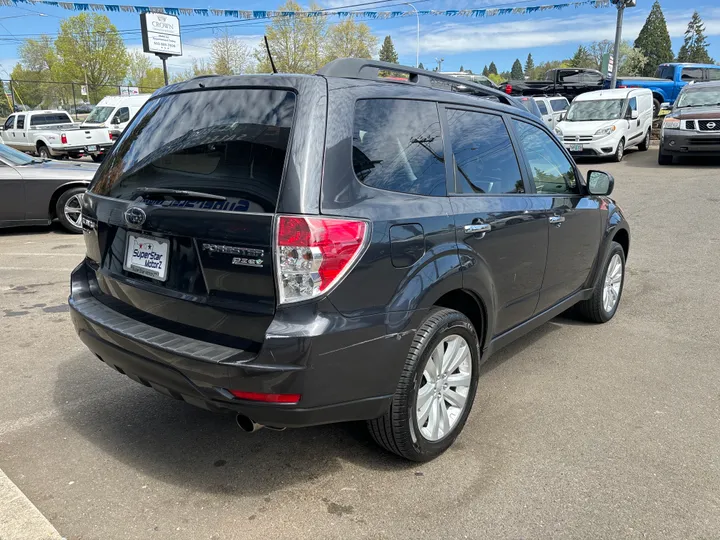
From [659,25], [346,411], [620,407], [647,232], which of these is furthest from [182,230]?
[659,25]

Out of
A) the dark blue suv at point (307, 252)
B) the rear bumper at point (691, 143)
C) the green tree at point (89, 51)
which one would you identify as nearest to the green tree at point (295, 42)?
the green tree at point (89, 51)

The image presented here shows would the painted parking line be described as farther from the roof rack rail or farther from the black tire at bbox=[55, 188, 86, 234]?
the black tire at bbox=[55, 188, 86, 234]

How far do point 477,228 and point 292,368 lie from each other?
4.32 ft

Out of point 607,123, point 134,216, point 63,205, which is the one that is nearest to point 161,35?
point 607,123

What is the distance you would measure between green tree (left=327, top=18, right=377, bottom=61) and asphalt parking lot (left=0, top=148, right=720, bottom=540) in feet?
177

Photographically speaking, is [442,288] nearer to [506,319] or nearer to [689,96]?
[506,319]

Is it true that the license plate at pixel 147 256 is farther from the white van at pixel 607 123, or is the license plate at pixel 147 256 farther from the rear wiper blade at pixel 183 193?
the white van at pixel 607 123

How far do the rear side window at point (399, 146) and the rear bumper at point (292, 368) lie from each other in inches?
25.0

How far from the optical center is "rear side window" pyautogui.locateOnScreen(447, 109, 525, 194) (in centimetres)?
322

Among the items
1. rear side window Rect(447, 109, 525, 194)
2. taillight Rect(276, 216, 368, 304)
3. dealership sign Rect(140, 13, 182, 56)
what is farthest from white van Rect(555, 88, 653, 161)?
dealership sign Rect(140, 13, 182, 56)

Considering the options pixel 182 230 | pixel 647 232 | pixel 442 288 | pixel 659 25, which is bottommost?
pixel 647 232

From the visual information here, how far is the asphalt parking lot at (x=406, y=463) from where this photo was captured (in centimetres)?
257

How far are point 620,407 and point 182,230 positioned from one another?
2.73 m

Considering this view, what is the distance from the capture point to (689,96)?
52.3 ft
